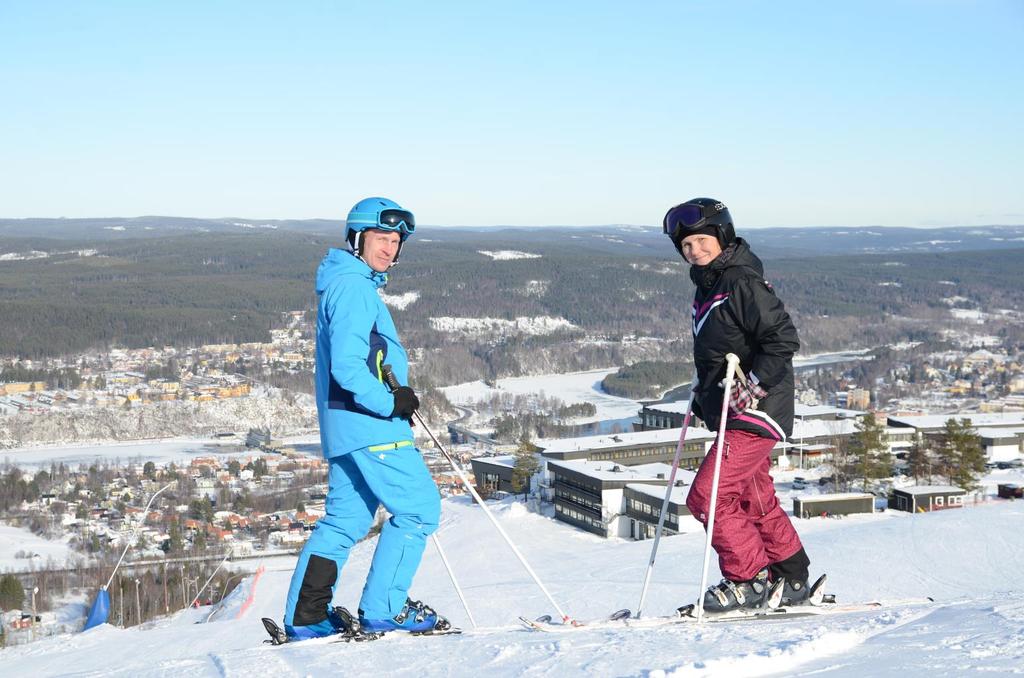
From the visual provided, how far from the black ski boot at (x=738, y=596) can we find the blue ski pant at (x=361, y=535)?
1.18 metres

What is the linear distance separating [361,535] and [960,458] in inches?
910

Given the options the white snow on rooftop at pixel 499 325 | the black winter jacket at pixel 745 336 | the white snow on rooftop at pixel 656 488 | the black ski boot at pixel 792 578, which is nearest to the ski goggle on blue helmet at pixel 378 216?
the black winter jacket at pixel 745 336

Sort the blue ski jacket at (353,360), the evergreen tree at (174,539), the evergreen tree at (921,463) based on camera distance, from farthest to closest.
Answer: the evergreen tree at (174,539) → the evergreen tree at (921,463) → the blue ski jacket at (353,360)

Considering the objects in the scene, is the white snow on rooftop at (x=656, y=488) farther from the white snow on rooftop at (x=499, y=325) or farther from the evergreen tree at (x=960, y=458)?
the white snow on rooftop at (x=499, y=325)

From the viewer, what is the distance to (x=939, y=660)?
329 cm

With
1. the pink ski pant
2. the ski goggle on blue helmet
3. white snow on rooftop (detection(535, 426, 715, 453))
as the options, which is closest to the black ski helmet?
the pink ski pant

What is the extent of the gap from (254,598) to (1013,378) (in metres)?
67.8

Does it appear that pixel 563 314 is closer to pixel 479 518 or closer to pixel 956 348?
pixel 956 348

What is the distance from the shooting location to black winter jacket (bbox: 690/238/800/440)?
4.18 m

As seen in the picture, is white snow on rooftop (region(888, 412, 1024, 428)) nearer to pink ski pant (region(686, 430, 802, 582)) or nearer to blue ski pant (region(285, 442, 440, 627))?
pink ski pant (region(686, 430, 802, 582))

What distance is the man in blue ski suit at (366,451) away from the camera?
171 inches

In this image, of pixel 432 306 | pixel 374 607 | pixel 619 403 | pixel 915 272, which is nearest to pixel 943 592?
pixel 374 607

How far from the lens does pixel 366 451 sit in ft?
14.3

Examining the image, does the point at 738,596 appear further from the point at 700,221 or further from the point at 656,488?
the point at 656,488
